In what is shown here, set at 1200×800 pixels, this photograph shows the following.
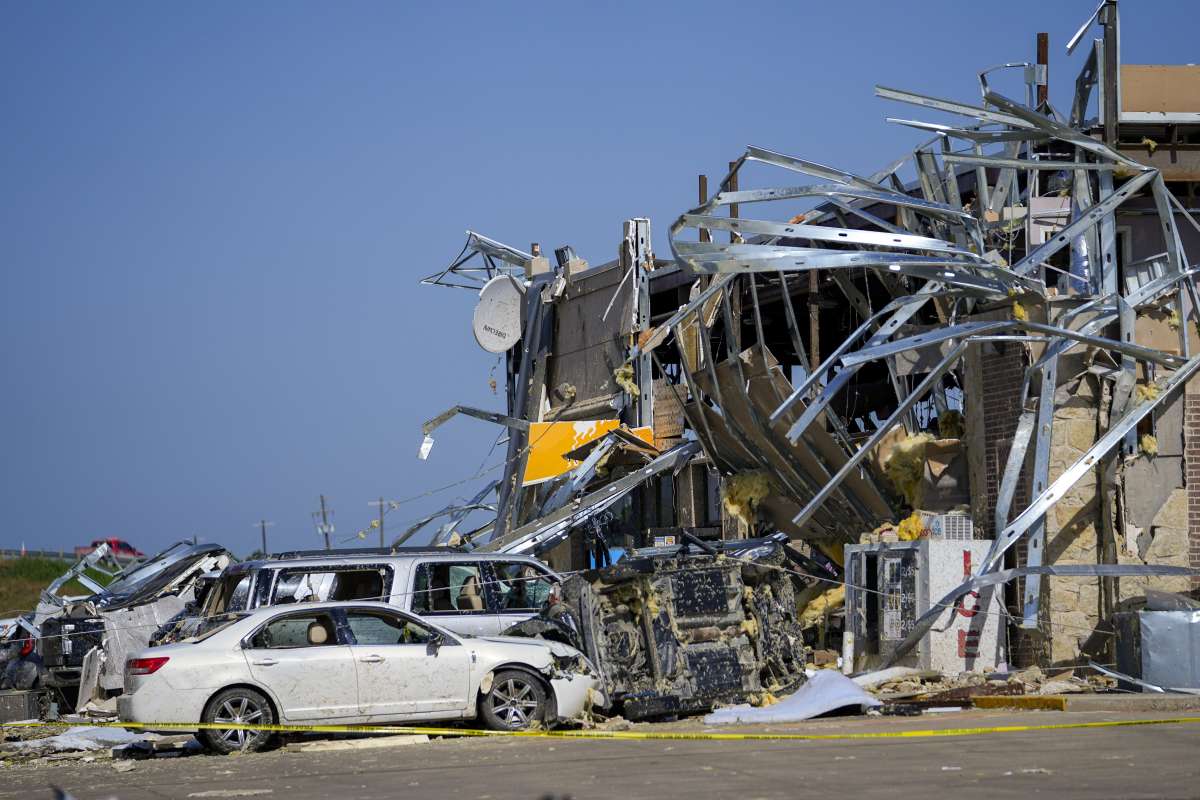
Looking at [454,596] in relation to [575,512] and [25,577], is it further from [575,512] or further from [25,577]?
[25,577]

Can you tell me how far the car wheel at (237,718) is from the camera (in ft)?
41.7

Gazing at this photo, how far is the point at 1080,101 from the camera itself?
1822 centimetres

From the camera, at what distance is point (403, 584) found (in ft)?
50.2

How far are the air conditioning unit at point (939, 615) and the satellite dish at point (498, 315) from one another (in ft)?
47.9

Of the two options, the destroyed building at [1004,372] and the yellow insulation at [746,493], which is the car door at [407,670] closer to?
the destroyed building at [1004,372]

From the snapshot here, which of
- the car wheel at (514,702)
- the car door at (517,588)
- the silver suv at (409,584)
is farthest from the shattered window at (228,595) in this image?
the car wheel at (514,702)

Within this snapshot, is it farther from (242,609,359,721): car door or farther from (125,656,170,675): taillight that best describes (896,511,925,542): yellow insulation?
(125,656,170,675): taillight

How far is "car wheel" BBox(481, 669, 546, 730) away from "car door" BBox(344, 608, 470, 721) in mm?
256

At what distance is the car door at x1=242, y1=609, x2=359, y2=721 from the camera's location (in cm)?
1294

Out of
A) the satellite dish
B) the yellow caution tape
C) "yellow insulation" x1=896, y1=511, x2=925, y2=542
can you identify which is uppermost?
the satellite dish

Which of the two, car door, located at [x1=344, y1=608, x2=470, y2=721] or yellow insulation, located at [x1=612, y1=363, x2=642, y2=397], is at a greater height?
yellow insulation, located at [x1=612, y1=363, x2=642, y2=397]

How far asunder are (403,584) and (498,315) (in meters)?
15.1

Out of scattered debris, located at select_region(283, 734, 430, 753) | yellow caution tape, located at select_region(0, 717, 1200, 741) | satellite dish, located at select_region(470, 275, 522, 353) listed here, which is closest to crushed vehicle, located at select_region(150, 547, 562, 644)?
yellow caution tape, located at select_region(0, 717, 1200, 741)

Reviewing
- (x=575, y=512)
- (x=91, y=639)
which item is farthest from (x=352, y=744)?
(x=575, y=512)
